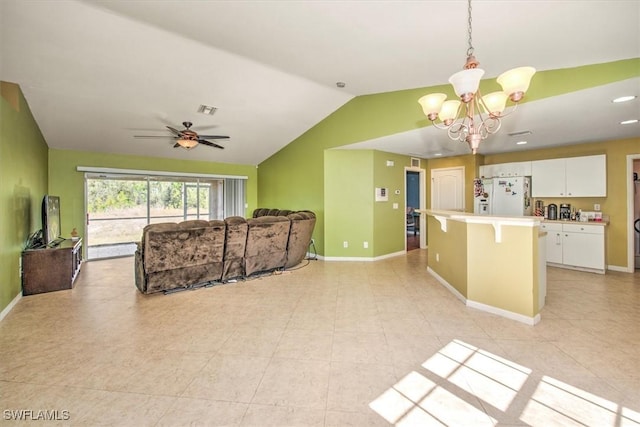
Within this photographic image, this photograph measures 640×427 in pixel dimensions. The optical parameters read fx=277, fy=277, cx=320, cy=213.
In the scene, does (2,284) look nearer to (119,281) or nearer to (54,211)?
(119,281)

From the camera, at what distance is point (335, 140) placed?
18.3ft

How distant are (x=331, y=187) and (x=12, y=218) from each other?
4696mm

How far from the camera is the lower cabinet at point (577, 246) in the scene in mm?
4582

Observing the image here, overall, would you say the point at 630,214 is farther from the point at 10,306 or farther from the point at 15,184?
the point at 15,184

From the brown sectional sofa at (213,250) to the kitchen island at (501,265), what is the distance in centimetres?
265

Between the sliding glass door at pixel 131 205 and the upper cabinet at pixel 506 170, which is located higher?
the upper cabinet at pixel 506 170

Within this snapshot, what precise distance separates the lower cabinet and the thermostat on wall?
2.92m

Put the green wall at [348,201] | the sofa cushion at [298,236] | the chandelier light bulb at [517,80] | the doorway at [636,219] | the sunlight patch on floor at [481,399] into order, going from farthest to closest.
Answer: the green wall at [348,201], the sofa cushion at [298,236], the doorway at [636,219], the chandelier light bulb at [517,80], the sunlight patch on floor at [481,399]

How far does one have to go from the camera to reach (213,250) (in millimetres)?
4078

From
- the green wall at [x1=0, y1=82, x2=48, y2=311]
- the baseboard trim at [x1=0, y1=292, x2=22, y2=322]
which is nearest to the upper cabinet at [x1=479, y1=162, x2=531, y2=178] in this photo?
the green wall at [x1=0, y1=82, x2=48, y2=311]

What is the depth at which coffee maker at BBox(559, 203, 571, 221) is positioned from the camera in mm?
5172

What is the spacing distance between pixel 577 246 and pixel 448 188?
2621 mm

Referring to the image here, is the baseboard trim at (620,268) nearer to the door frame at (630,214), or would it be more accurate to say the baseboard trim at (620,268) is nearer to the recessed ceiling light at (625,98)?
the door frame at (630,214)

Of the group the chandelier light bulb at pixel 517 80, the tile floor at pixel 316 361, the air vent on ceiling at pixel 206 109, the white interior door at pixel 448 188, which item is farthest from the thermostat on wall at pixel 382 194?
the chandelier light bulb at pixel 517 80
